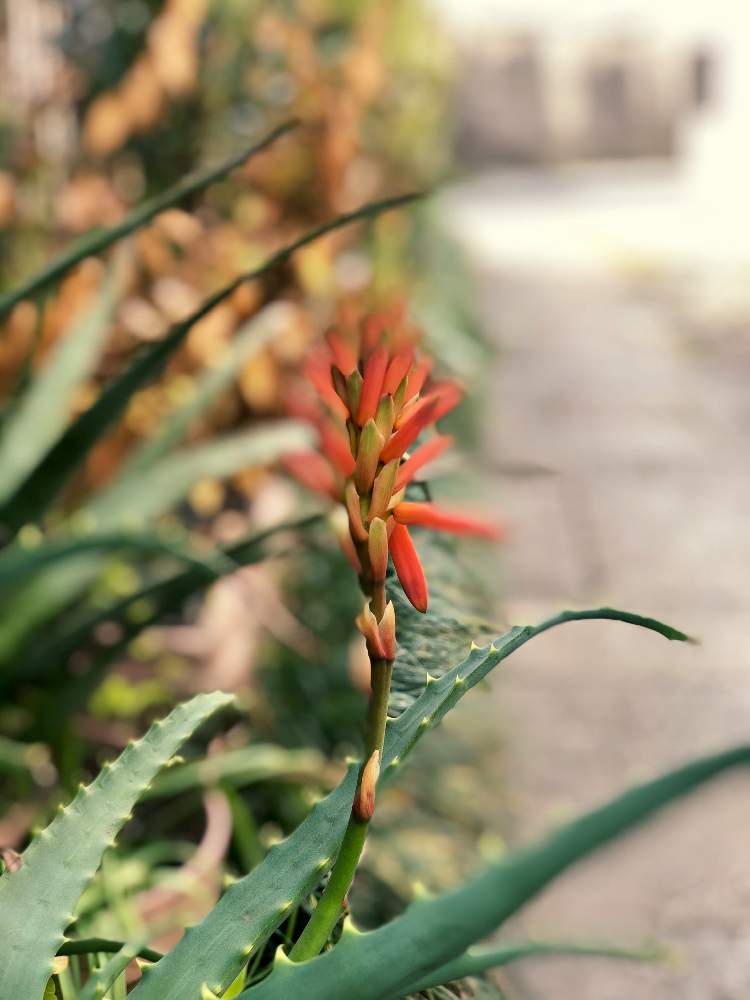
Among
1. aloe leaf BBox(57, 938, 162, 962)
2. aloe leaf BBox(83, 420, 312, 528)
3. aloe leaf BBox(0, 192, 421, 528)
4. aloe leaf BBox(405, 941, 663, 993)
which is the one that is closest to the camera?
aloe leaf BBox(405, 941, 663, 993)

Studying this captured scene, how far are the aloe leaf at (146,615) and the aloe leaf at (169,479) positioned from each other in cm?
11

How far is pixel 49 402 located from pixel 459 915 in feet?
3.11

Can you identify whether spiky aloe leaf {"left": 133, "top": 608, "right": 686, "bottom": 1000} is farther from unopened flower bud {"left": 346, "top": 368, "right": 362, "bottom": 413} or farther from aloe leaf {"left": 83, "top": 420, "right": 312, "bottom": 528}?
A: aloe leaf {"left": 83, "top": 420, "right": 312, "bottom": 528}

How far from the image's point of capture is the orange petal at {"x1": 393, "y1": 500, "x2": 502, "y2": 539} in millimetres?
520

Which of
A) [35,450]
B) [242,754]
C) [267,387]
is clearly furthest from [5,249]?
[242,754]

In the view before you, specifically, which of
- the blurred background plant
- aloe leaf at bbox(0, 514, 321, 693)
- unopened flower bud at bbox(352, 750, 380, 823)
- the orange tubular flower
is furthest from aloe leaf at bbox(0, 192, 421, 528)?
unopened flower bud at bbox(352, 750, 380, 823)

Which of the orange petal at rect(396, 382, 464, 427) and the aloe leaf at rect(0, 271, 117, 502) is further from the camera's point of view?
the aloe leaf at rect(0, 271, 117, 502)

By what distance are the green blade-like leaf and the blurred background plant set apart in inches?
6.3

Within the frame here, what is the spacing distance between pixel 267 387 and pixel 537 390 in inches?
88.3

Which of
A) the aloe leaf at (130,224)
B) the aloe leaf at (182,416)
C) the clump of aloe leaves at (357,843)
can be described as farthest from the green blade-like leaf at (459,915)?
the aloe leaf at (182,416)

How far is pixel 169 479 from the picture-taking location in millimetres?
1341

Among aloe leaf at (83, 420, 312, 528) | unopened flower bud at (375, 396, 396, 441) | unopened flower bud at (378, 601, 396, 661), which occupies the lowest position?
aloe leaf at (83, 420, 312, 528)

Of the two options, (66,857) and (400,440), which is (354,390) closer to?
(400,440)

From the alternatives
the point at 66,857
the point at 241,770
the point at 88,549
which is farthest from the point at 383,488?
the point at 241,770
